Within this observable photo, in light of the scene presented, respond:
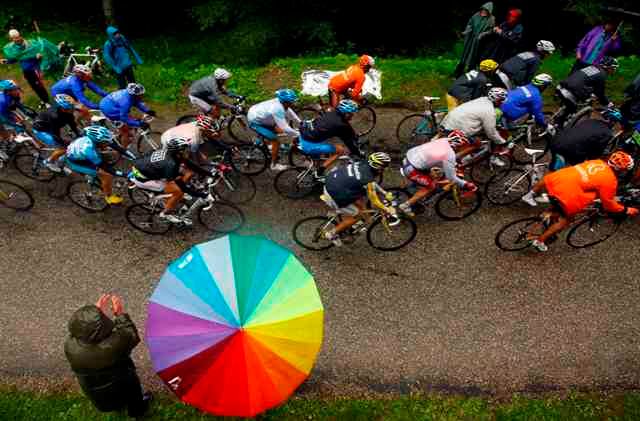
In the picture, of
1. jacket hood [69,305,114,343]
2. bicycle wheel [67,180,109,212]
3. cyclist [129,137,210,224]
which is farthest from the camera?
bicycle wheel [67,180,109,212]

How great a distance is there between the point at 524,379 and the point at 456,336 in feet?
3.49

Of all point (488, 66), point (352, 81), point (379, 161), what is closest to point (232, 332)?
point (379, 161)

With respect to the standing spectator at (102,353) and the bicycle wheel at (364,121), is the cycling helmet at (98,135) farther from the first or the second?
the bicycle wheel at (364,121)

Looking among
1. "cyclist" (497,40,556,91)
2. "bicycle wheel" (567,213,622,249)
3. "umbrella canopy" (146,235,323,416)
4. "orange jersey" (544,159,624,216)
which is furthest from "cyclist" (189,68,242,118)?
"bicycle wheel" (567,213,622,249)

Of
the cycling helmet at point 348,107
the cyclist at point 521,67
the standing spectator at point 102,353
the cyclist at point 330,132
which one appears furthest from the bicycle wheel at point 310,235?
the cyclist at point 521,67

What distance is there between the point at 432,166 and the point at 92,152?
18.7ft

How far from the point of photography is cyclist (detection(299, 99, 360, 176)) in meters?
8.20

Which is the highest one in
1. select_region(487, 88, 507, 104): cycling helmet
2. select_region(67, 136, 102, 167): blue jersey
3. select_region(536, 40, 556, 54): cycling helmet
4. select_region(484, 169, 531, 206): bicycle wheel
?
select_region(536, 40, 556, 54): cycling helmet

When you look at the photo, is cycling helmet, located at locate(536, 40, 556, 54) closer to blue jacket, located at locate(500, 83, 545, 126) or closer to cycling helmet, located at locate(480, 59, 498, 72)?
cycling helmet, located at locate(480, 59, 498, 72)

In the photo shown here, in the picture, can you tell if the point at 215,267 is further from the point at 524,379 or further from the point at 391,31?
the point at 391,31

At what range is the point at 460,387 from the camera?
21.3 feet

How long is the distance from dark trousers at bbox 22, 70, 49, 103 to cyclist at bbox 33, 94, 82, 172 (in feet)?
10.2

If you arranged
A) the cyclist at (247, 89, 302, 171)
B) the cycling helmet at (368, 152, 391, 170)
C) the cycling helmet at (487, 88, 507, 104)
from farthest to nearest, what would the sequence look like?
the cyclist at (247, 89, 302, 171) → the cycling helmet at (487, 88, 507, 104) → the cycling helmet at (368, 152, 391, 170)

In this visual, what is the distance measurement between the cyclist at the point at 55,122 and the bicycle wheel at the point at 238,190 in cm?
314
